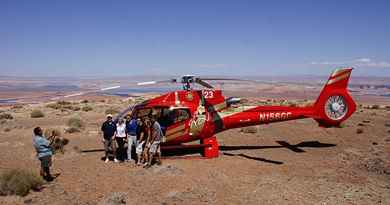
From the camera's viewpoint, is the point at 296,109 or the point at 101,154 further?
the point at 296,109

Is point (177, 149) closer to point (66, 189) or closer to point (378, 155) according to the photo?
point (66, 189)

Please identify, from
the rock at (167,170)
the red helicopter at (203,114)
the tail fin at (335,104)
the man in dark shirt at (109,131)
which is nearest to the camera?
the rock at (167,170)

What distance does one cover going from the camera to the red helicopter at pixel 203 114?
1342cm

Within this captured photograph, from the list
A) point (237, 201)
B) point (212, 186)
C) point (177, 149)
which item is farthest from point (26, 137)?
point (237, 201)

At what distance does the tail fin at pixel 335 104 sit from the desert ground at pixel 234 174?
1286mm

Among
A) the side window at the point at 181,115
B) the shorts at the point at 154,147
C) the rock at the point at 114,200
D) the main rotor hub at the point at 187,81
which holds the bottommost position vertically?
the rock at the point at 114,200

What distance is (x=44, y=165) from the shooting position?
10.1 m

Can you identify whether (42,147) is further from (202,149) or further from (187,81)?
(202,149)

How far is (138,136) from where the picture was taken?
43.1ft

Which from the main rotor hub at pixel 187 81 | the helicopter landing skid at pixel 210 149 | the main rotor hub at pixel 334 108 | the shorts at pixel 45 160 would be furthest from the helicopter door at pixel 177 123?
the main rotor hub at pixel 334 108

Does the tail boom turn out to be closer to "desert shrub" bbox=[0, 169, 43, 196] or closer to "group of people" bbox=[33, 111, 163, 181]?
"group of people" bbox=[33, 111, 163, 181]

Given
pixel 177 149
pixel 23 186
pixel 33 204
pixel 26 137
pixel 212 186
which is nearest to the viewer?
pixel 33 204

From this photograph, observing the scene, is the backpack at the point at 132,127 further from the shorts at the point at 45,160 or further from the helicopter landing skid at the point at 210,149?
the shorts at the point at 45,160

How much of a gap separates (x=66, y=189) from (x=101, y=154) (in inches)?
178
